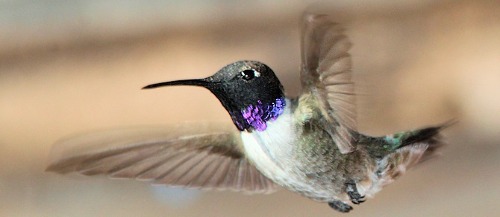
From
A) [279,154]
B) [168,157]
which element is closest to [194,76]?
[168,157]

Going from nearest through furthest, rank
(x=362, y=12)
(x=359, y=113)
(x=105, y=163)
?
1. (x=359, y=113)
2. (x=105, y=163)
3. (x=362, y=12)

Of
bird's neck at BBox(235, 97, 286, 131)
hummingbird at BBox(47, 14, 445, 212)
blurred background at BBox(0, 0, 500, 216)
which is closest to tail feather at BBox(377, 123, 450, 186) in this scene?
hummingbird at BBox(47, 14, 445, 212)

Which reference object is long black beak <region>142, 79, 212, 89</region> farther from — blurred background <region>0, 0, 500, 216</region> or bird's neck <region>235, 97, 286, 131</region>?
blurred background <region>0, 0, 500, 216</region>

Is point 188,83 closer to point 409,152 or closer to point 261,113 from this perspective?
point 261,113

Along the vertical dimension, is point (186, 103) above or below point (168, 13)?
below

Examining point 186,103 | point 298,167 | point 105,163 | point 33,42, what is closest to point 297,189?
point 298,167

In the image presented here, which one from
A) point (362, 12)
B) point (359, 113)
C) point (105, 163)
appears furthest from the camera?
point (362, 12)

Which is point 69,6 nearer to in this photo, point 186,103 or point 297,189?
point 186,103
